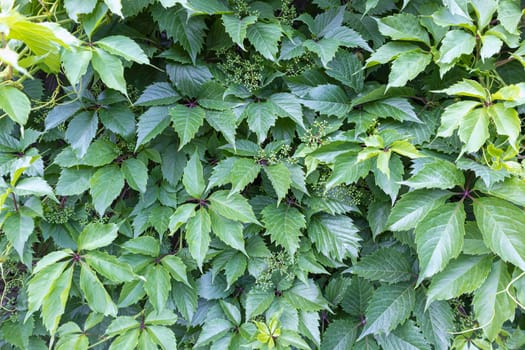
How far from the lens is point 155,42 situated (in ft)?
4.10

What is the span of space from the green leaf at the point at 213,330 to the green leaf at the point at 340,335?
30 centimetres

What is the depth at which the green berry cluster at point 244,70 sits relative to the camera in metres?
1.22

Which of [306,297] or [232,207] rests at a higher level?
[232,207]

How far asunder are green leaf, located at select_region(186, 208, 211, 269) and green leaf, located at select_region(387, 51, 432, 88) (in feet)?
2.04

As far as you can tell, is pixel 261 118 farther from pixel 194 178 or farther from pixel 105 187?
pixel 105 187

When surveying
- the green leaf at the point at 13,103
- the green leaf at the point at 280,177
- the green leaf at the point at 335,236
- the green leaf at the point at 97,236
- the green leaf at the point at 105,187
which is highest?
the green leaf at the point at 13,103

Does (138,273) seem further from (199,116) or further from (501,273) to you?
(501,273)

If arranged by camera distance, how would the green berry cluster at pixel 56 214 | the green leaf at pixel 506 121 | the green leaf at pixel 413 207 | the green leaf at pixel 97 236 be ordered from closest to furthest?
the green leaf at pixel 506 121 < the green leaf at pixel 413 207 < the green leaf at pixel 97 236 < the green berry cluster at pixel 56 214

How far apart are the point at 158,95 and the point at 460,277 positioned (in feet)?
3.22

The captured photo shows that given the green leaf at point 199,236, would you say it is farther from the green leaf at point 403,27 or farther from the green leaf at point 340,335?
the green leaf at point 403,27

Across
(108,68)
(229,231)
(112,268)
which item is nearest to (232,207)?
(229,231)

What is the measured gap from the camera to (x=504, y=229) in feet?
3.15

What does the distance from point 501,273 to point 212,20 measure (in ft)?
3.59

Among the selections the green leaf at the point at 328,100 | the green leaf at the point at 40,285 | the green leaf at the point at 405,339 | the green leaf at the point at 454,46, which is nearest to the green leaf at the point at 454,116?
the green leaf at the point at 454,46
